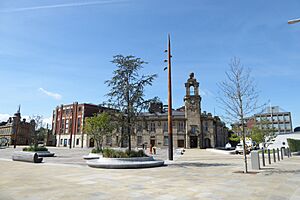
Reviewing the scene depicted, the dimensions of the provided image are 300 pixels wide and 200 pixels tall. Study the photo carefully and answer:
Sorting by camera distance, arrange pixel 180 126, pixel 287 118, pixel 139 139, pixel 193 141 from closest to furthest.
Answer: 1. pixel 193 141
2. pixel 180 126
3. pixel 139 139
4. pixel 287 118

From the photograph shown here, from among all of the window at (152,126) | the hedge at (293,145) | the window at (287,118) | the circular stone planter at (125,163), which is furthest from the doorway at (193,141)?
the window at (287,118)

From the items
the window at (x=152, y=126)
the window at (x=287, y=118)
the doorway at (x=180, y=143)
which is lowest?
the doorway at (x=180, y=143)

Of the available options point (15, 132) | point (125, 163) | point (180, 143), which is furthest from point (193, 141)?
point (15, 132)

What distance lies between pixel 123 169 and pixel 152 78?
289 inches

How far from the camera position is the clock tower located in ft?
176

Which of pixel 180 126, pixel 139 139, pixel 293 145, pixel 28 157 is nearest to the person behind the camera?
pixel 28 157

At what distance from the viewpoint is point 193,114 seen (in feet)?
179

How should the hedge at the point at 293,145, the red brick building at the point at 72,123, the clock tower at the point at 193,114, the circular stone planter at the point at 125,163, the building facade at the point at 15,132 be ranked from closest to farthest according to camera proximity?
1. the circular stone planter at the point at 125,163
2. the hedge at the point at 293,145
3. the clock tower at the point at 193,114
4. the red brick building at the point at 72,123
5. the building facade at the point at 15,132

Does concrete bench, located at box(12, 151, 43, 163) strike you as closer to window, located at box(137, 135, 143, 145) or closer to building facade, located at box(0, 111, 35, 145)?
window, located at box(137, 135, 143, 145)

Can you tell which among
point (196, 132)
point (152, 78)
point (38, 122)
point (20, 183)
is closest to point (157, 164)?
point (152, 78)

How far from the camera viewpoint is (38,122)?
1195 inches

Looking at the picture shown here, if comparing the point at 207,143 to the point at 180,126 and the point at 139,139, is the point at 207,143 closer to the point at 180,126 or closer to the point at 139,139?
the point at 180,126

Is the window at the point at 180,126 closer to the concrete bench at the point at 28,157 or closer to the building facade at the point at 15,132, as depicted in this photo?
the concrete bench at the point at 28,157

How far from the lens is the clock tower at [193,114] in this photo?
53.7m
